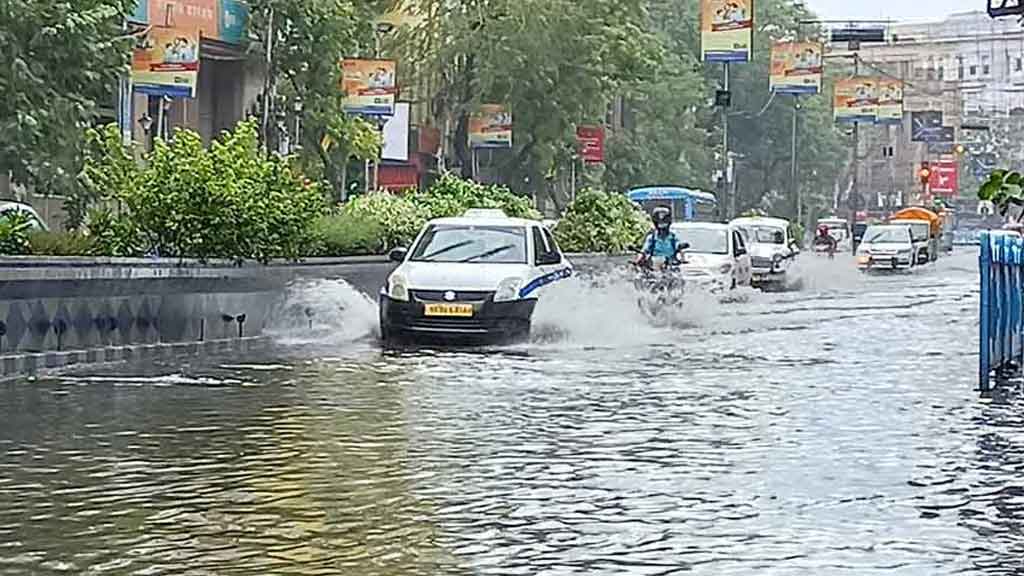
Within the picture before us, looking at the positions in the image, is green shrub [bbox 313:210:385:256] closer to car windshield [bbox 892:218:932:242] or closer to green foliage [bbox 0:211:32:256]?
green foliage [bbox 0:211:32:256]

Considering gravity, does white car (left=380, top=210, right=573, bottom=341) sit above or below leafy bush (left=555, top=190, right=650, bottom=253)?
below

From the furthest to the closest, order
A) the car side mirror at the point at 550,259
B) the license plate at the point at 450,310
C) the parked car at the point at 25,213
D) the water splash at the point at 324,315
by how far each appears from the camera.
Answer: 1. the water splash at the point at 324,315
2. the car side mirror at the point at 550,259
3. the license plate at the point at 450,310
4. the parked car at the point at 25,213

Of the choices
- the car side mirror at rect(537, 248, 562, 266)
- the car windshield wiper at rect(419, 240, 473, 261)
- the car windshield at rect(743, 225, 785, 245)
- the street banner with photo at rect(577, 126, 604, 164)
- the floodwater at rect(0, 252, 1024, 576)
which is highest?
the street banner with photo at rect(577, 126, 604, 164)

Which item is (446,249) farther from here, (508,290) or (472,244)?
(508,290)

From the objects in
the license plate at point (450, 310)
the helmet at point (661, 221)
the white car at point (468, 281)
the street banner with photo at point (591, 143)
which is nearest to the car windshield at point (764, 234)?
the street banner with photo at point (591, 143)

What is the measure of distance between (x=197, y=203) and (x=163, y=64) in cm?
1212

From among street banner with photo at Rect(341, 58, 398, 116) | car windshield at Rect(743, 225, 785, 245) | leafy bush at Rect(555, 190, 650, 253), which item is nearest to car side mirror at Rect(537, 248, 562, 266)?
leafy bush at Rect(555, 190, 650, 253)

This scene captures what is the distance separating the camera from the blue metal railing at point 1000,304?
16.9m

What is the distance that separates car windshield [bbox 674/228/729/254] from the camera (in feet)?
114

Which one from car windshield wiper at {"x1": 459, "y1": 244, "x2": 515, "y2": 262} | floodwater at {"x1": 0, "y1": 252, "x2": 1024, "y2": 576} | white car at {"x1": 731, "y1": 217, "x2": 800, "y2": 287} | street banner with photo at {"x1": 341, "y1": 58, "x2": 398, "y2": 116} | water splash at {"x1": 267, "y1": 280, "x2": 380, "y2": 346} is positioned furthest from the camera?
white car at {"x1": 731, "y1": 217, "x2": 800, "y2": 287}

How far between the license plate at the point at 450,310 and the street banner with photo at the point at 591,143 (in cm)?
3051

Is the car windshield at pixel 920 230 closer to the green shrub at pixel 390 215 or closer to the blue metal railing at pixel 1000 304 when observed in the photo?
the green shrub at pixel 390 215

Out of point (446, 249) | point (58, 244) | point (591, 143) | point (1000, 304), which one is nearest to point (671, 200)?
point (591, 143)

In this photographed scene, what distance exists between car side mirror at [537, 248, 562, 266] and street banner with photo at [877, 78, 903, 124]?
4330cm
